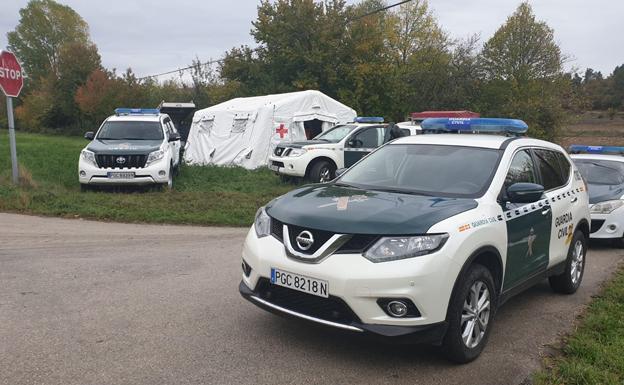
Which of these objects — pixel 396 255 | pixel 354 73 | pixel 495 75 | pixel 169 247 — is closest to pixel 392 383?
pixel 396 255

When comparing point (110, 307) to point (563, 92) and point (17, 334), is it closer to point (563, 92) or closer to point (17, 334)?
point (17, 334)

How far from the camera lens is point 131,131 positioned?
13.1 meters

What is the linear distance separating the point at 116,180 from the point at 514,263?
9.28 m

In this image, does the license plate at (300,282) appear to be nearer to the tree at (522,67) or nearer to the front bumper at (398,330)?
the front bumper at (398,330)

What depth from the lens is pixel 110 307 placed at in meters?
4.84

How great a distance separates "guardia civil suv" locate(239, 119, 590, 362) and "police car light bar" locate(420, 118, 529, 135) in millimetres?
707

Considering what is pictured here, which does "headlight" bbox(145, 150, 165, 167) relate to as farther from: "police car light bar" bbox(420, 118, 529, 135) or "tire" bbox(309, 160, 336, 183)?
"police car light bar" bbox(420, 118, 529, 135)

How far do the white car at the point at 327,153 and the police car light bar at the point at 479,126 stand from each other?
7.19m

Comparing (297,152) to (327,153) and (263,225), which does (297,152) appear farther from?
(263,225)

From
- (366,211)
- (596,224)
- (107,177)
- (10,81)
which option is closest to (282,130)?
(107,177)

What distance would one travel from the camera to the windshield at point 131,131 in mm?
12953

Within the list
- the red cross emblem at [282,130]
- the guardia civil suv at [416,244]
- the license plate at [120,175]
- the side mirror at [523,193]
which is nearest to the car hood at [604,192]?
the guardia civil suv at [416,244]

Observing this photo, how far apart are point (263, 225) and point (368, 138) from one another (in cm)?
1065

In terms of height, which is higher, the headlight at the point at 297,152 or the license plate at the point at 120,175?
the headlight at the point at 297,152
